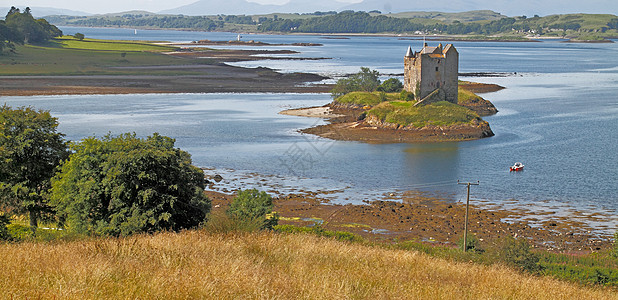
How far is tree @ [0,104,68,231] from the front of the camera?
28.9 meters

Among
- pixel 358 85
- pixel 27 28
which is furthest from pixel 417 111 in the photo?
pixel 27 28

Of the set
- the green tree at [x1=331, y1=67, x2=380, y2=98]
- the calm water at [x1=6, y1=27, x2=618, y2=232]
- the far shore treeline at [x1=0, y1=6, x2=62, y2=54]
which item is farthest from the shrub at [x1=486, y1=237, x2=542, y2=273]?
the far shore treeline at [x1=0, y1=6, x2=62, y2=54]

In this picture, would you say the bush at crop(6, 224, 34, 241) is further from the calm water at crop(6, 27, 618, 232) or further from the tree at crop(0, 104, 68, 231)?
the calm water at crop(6, 27, 618, 232)

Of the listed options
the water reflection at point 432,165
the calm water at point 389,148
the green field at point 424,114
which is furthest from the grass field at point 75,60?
the water reflection at point 432,165

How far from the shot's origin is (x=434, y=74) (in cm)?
7750

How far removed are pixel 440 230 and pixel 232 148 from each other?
99.3ft

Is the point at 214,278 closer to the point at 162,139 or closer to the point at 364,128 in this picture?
the point at 162,139

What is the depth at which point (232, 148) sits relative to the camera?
62.4 metres

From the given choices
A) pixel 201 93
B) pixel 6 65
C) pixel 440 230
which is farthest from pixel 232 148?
pixel 6 65

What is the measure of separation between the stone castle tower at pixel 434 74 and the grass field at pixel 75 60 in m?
67.2

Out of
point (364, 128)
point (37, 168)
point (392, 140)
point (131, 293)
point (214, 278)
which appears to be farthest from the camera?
point (364, 128)

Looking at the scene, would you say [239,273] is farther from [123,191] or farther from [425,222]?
[425,222]

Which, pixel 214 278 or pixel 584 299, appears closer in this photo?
pixel 214 278

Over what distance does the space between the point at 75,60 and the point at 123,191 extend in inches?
4992
